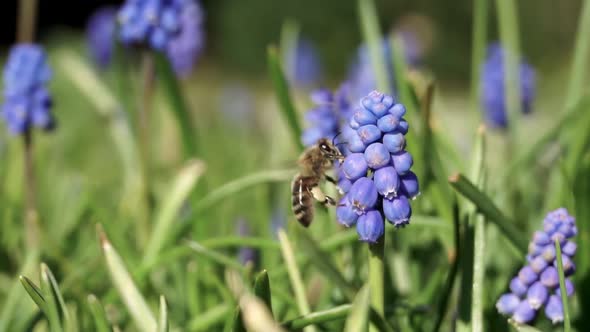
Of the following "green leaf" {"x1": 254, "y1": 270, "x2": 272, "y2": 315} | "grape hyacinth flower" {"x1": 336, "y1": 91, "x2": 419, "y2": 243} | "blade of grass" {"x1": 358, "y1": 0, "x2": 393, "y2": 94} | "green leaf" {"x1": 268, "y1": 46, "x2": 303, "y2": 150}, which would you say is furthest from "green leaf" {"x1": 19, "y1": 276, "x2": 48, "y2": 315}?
"blade of grass" {"x1": 358, "y1": 0, "x2": 393, "y2": 94}

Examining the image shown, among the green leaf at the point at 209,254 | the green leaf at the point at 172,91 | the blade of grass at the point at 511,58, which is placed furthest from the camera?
the blade of grass at the point at 511,58

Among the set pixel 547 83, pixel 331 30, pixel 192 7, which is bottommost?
pixel 547 83

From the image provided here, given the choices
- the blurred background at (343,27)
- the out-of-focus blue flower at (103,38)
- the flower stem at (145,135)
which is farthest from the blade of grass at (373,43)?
the blurred background at (343,27)

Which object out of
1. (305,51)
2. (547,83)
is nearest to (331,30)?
(547,83)

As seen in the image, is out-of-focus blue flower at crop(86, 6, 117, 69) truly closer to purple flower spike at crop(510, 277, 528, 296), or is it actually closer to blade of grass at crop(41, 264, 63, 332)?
blade of grass at crop(41, 264, 63, 332)

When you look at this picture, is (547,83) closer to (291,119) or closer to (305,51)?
(305,51)

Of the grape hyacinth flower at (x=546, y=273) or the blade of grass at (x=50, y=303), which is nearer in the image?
the blade of grass at (x=50, y=303)

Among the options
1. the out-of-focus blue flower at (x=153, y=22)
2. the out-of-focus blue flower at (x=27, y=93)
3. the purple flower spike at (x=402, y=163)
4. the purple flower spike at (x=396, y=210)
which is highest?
the out-of-focus blue flower at (x=153, y=22)

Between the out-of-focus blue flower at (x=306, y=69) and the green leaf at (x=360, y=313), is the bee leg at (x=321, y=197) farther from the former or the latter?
the out-of-focus blue flower at (x=306, y=69)
